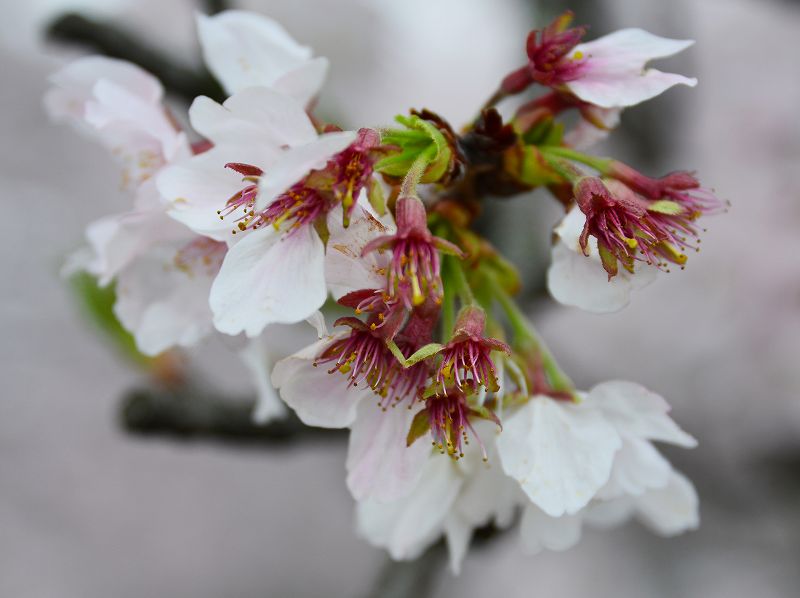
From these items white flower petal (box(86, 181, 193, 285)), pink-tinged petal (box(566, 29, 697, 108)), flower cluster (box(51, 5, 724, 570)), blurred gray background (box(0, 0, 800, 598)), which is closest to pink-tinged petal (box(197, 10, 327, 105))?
flower cluster (box(51, 5, 724, 570))

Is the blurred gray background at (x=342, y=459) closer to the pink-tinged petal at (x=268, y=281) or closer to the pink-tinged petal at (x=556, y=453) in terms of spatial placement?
the pink-tinged petal at (x=556, y=453)

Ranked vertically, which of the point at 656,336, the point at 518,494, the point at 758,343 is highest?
the point at 518,494

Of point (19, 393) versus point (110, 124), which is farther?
point (19, 393)

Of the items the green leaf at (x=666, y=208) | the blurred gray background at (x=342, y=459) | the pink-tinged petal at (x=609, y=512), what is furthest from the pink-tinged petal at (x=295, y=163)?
the blurred gray background at (x=342, y=459)

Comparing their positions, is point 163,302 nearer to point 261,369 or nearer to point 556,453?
point 261,369

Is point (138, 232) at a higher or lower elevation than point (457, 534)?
higher

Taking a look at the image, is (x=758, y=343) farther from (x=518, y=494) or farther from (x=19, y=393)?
(x=19, y=393)

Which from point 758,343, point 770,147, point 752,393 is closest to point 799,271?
point 758,343

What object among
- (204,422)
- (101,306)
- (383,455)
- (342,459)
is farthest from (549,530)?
(342,459)
